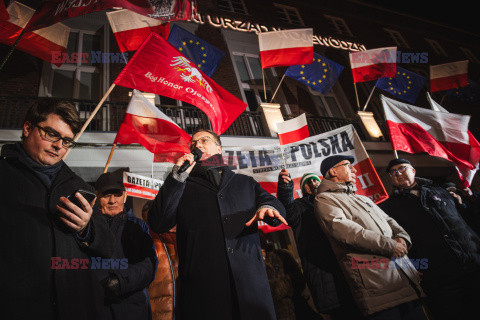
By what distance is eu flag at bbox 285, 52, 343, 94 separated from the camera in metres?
7.65

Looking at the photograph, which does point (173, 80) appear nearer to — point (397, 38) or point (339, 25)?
point (339, 25)

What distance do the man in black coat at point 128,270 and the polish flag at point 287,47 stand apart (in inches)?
214

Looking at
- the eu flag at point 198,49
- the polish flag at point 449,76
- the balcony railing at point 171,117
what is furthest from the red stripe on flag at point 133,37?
the polish flag at point 449,76

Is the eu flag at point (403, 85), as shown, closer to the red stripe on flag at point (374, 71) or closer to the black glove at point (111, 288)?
the red stripe on flag at point (374, 71)

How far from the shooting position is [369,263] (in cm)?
198

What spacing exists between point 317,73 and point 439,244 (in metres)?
6.10

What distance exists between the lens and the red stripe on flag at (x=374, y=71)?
7297 millimetres

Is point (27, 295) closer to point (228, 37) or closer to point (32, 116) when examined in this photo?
point (32, 116)

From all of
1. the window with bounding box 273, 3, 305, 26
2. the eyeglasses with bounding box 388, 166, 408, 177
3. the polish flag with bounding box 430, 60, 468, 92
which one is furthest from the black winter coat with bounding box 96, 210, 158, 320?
the window with bounding box 273, 3, 305, 26

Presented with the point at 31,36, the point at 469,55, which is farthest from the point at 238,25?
the point at 469,55

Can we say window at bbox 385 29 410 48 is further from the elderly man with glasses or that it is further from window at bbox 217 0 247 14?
the elderly man with glasses

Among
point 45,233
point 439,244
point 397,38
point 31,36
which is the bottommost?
point 439,244

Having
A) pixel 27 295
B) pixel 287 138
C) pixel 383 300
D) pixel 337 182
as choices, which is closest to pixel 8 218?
pixel 27 295

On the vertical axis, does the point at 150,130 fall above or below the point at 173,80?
below
